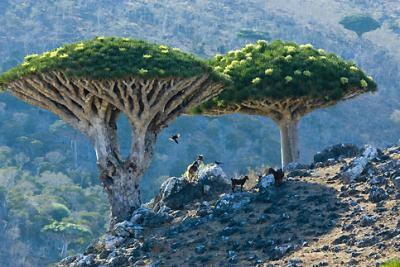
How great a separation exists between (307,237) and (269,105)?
9379 millimetres

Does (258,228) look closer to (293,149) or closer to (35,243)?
(293,149)

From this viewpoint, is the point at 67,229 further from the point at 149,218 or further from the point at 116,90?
the point at 149,218

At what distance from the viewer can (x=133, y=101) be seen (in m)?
31.5

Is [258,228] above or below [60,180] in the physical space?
below

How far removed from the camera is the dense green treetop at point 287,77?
34.2 m

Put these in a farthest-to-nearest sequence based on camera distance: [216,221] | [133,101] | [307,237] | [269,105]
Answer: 1. [269,105]
2. [133,101]
3. [216,221]
4. [307,237]

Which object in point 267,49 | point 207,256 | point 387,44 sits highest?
point 387,44

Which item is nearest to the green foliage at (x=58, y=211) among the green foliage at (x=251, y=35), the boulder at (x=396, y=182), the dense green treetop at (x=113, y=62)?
the green foliage at (x=251, y=35)

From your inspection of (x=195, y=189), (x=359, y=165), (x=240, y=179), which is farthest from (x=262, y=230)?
(x=195, y=189)

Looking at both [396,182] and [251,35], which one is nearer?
[396,182]

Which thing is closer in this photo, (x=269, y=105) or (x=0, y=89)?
(x=0, y=89)

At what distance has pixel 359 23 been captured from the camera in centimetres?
17262

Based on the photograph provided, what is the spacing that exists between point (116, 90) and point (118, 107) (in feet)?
1.54

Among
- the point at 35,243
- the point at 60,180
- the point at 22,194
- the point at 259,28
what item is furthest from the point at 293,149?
the point at 259,28
